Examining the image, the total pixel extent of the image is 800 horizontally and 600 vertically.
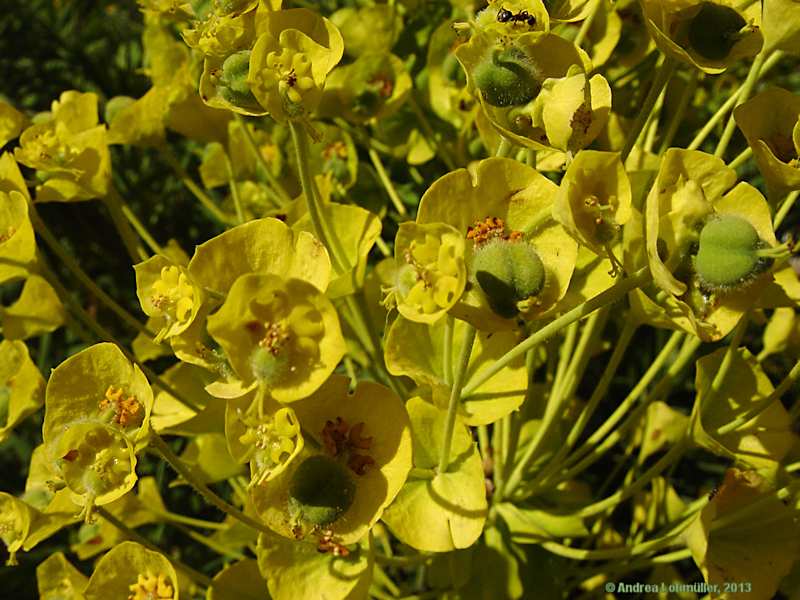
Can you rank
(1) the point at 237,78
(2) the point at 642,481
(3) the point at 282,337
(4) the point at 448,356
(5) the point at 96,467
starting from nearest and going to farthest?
1. (3) the point at 282,337
2. (5) the point at 96,467
3. (1) the point at 237,78
4. (4) the point at 448,356
5. (2) the point at 642,481

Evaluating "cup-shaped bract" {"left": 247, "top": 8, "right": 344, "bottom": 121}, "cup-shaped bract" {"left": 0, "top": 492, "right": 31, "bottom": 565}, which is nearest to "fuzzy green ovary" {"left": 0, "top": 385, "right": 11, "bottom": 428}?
"cup-shaped bract" {"left": 0, "top": 492, "right": 31, "bottom": 565}

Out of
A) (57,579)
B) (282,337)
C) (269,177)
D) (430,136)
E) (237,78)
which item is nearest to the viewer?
(282,337)

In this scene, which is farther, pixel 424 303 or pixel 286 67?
pixel 286 67

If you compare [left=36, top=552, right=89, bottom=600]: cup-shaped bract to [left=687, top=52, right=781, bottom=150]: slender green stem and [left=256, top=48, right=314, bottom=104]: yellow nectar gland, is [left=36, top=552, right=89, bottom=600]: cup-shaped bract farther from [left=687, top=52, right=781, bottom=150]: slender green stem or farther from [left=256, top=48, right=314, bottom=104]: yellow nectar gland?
[left=687, top=52, right=781, bottom=150]: slender green stem

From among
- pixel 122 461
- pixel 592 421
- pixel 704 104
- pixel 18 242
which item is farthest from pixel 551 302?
pixel 704 104

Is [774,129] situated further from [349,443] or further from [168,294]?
[168,294]

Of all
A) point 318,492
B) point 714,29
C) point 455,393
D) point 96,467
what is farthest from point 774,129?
point 96,467

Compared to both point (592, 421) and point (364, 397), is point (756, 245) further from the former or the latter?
point (592, 421)

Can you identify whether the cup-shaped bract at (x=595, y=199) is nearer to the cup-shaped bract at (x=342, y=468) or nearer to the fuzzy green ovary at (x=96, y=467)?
the cup-shaped bract at (x=342, y=468)
